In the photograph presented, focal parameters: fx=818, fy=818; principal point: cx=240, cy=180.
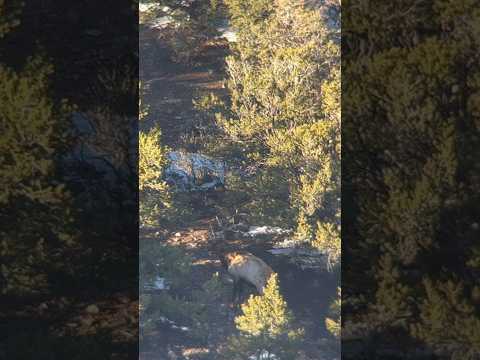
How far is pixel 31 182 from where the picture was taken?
5.47 m

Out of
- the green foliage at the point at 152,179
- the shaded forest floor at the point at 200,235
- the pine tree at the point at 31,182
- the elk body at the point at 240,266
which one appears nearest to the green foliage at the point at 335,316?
the shaded forest floor at the point at 200,235

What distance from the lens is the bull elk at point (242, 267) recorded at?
530 centimetres

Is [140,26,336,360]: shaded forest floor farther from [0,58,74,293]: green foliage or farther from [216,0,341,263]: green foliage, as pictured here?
[0,58,74,293]: green foliage

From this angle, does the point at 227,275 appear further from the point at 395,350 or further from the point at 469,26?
the point at 469,26

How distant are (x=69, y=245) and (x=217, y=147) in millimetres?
1209

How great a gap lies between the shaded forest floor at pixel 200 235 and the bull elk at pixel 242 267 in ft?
0.14

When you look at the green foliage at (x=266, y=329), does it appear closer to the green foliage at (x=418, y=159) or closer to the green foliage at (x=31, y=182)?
the green foliage at (x=418, y=159)

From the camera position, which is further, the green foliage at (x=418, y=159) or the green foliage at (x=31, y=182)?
the green foliage at (x=31, y=182)

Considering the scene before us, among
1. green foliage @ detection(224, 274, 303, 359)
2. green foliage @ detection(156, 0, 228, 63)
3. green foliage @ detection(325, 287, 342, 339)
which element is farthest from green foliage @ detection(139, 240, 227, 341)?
green foliage @ detection(156, 0, 228, 63)

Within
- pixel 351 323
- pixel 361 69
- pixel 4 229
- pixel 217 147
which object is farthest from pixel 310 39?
pixel 4 229

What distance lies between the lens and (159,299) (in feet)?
17.6

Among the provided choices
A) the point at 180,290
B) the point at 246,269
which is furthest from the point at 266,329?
the point at 180,290

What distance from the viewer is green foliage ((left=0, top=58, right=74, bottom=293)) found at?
17.7 ft

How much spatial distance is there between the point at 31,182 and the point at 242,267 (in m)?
1.52
